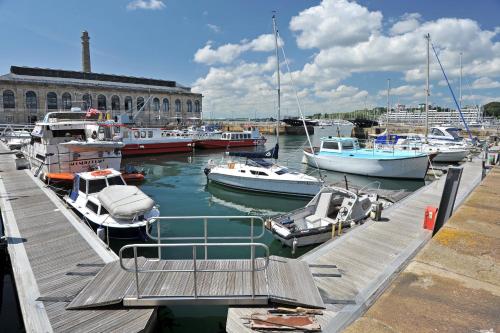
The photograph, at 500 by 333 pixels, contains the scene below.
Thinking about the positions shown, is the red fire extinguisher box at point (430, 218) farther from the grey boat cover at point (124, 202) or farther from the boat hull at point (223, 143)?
the boat hull at point (223, 143)

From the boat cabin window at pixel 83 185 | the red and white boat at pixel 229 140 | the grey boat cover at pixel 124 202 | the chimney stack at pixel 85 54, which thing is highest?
the chimney stack at pixel 85 54

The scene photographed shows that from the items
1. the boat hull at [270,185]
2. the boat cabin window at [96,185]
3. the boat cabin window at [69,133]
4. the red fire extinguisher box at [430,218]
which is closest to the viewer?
the red fire extinguisher box at [430,218]

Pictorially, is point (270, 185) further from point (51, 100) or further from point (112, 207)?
point (51, 100)

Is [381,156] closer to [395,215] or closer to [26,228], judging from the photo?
[395,215]

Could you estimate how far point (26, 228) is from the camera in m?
10.8

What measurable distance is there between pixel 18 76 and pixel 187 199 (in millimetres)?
78552

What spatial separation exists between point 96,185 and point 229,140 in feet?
129

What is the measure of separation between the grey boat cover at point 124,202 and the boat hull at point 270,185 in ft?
Answer: 30.8

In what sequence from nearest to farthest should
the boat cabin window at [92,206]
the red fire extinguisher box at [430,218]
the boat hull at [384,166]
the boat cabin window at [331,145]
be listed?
the red fire extinguisher box at [430,218], the boat cabin window at [92,206], the boat hull at [384,166], the boat cabin window at [331,145]

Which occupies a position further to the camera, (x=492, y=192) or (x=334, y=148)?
(x=334, y=148)

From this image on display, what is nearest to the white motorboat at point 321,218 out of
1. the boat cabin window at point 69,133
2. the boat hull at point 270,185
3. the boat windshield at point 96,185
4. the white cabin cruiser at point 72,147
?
the boat hull at point 270,185

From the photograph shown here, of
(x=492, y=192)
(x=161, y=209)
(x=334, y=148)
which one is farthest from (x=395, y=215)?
(x=334, y=148)

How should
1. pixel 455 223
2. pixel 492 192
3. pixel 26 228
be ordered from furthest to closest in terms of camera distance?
pixel 26 228 < pixel 492 192 < pixel 455 223

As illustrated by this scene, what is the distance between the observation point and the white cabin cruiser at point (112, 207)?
38.0ft
